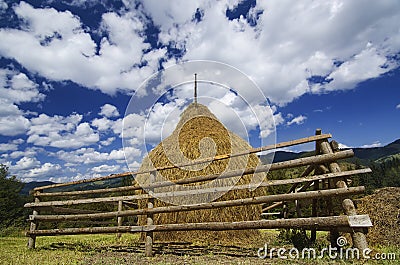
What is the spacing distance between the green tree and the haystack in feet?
51.1

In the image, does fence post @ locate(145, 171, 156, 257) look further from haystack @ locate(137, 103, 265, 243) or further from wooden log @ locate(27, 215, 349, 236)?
haystack @ locate(137, 103, 265, 243)

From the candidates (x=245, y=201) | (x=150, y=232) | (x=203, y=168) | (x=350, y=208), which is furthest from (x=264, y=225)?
(x=203, y=168)

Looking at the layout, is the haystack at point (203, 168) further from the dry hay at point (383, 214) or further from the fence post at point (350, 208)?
the fence post at point (350, 208)

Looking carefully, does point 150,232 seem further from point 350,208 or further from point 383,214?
point 383,214

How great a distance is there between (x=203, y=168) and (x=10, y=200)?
20.3 m

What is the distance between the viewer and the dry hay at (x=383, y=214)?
629 centimetres

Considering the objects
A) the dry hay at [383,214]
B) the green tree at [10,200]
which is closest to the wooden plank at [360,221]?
the dry hay at [383,214]

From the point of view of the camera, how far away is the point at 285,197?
5.27 meters

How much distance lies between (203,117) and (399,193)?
6866 mm

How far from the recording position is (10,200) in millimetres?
22125

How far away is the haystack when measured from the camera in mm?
8391

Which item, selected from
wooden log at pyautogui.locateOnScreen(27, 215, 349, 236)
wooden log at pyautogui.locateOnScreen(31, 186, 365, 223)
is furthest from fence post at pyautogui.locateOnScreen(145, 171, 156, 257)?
wooden log at pyautogui.locateOnScreen(27, 215, 349, 236)

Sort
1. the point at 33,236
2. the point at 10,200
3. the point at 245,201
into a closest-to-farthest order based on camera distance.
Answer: the point at 245,201
the point at 33,236
the point at 10,200

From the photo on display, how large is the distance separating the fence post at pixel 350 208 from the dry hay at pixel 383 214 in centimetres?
237
